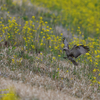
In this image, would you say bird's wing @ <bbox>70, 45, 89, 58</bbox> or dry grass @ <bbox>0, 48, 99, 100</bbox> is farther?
bird's wing @ <bbox>70, 45, 89, 58</bbox>

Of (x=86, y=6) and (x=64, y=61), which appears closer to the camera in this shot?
(x=64, y=61)

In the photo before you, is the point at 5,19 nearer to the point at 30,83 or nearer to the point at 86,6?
the point at 30,83

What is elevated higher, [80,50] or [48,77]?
[80,50]

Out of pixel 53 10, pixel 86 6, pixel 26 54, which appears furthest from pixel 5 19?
pixel 86 6

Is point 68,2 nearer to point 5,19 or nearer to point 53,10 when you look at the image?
point 53,10

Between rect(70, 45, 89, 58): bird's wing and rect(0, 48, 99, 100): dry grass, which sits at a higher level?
rect(70, 45, 89, 58): bird's wing

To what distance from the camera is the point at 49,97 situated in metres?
3.71

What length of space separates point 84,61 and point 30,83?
248 cm

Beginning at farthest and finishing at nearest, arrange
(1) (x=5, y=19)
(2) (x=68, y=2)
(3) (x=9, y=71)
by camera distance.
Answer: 1. (2) (x=68, y=2)
2. (1) (x=5, y=19)
3. (3) (x=9, y=71)

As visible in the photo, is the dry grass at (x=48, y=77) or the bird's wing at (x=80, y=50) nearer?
the dry grass at (x=48, y=77)

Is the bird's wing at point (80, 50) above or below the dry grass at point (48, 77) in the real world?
above

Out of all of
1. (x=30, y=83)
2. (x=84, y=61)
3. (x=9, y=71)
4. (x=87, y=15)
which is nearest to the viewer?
(x=30, y=83)

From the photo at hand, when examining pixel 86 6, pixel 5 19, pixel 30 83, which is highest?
pixel 86 6

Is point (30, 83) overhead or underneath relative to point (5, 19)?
underneath
